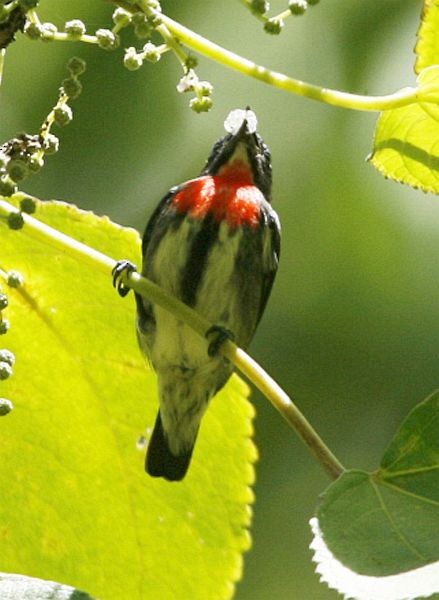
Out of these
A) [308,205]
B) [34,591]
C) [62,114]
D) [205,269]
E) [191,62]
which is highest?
[191,62]

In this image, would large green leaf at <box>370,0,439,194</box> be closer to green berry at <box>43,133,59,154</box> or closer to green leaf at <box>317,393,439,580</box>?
green leaf at <box>317,393,439,580</box>

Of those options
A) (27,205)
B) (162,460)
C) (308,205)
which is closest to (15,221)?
(27,205)

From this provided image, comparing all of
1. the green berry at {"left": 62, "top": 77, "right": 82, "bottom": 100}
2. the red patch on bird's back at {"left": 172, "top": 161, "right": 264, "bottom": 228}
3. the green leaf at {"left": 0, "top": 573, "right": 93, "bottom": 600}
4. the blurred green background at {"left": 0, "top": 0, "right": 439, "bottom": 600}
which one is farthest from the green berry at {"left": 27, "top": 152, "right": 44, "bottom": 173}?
the blurred green background at {"left": 0, "top": 0, "right": 439, "bottom": 600}

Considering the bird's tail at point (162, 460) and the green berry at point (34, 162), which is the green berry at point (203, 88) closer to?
the green berry at point (34, 162)

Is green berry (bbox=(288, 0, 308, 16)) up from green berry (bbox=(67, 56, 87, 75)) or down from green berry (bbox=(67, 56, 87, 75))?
up

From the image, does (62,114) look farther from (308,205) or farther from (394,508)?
(308,205)

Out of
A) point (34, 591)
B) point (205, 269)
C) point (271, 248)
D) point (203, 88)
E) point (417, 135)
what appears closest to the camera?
point (34, 591)
